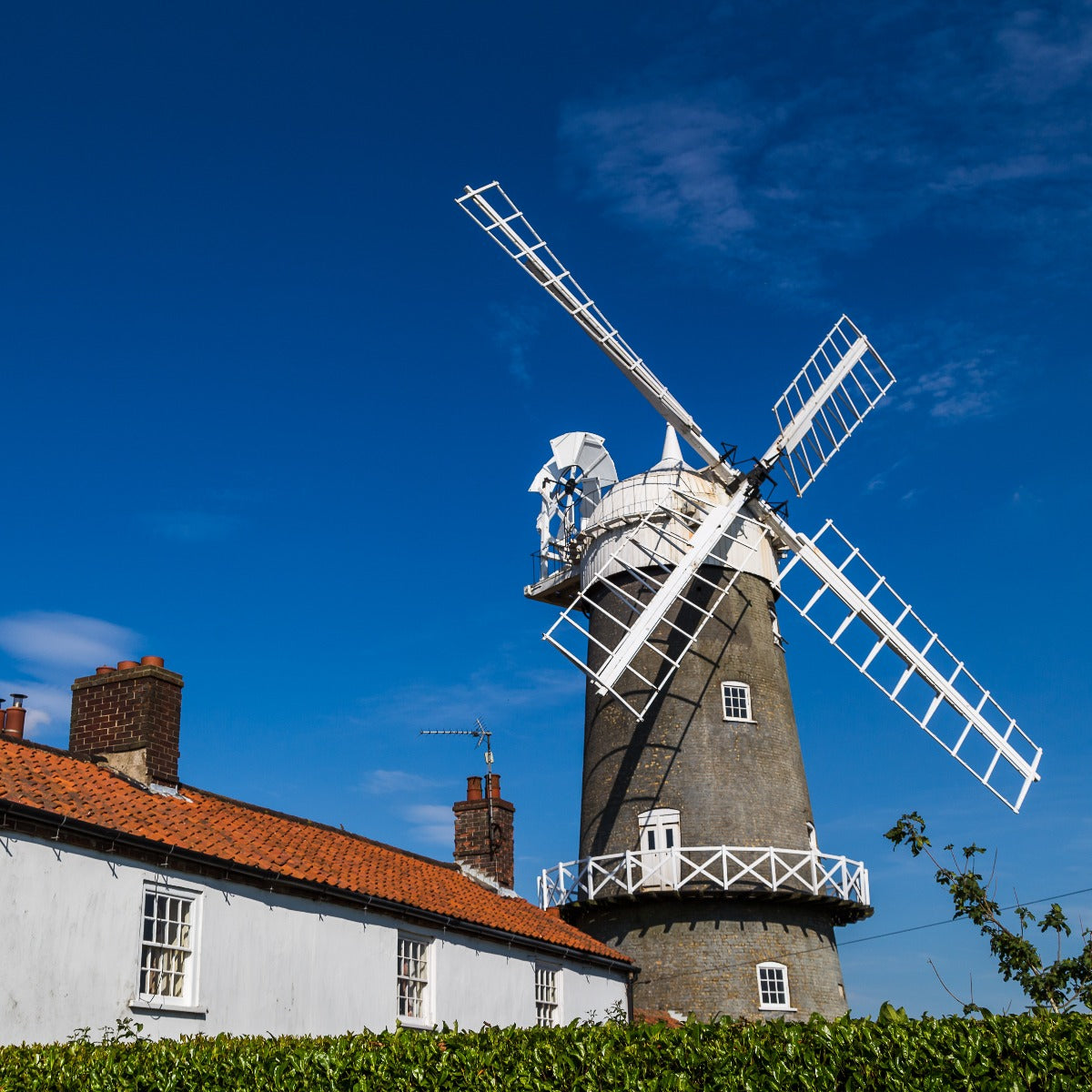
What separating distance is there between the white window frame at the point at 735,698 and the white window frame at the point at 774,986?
17.7 ft

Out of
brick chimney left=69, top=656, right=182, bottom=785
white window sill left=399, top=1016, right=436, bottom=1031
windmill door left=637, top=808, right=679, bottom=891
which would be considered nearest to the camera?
brick chimney left=69, top=656, right=182, bottom=785

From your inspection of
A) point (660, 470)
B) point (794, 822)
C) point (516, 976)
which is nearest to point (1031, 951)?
point (516, 976)

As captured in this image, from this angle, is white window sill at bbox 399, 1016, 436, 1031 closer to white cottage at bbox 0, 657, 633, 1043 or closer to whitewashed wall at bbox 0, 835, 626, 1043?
white cottage at bbox 0, 657, 633, 1043

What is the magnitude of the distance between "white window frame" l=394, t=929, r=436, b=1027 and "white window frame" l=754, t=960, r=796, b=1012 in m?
9.45

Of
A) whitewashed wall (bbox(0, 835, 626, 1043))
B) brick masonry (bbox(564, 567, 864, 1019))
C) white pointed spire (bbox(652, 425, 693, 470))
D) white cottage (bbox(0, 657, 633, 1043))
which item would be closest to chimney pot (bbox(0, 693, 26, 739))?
white cottage (bbox(0, 657, 633, 1043))

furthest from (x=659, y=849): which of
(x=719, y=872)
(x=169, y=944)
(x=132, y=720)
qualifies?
(x=169, y=944)

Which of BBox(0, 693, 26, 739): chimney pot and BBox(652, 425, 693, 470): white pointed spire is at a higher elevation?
BBox(652, 425, 693, 470): white pointed spire

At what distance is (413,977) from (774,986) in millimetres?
10304

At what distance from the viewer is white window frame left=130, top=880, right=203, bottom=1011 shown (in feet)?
48.8

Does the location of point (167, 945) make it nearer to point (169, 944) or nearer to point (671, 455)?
point (169, 944)

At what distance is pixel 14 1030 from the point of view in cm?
1301

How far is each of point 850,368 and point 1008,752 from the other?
1115cm

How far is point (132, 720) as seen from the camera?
1875 centimetres

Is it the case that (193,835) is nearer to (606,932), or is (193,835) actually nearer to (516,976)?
(516,976)
